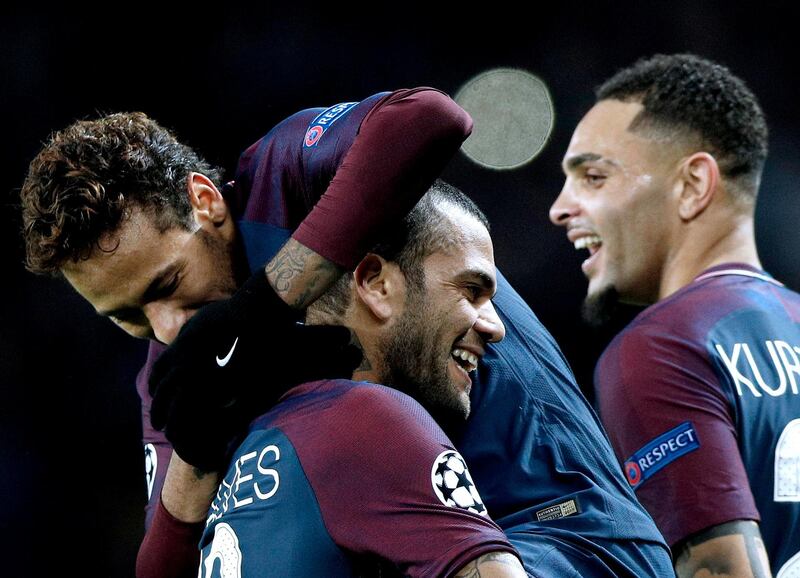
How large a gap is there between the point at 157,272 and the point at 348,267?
0.46 meters

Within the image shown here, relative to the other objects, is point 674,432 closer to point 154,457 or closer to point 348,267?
point 348,267

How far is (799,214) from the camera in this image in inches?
187

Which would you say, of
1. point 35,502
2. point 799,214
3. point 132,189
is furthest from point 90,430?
point 799,214

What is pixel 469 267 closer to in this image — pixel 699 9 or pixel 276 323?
pixel 276 323

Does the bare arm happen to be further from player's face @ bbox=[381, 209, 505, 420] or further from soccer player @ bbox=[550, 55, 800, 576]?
soccer player @ bbox=[550, 55, 800, 576]

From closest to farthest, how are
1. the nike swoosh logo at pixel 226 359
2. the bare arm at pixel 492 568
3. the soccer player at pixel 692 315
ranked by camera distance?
the bare arm at pixel 492 568 < the nike swoosh logo at pixel 226 359 < the soccer player at pixel 692 315

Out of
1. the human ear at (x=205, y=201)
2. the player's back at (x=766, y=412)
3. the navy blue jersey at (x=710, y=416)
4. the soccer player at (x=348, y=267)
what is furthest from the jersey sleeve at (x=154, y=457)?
the player's back at (x=766, y=412)

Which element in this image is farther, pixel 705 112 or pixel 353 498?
pixel 705 112

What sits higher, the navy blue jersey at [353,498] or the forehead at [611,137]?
the forehead at [611,137]

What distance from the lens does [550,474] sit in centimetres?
158

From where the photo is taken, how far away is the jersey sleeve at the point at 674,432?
Answer: 1.94m

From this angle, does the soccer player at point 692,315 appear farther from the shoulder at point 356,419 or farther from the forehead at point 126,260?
the forehead at point 126,260

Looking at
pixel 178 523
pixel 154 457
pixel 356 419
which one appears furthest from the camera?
pixel 154 457

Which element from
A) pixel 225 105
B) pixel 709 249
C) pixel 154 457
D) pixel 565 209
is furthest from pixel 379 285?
pixel 225 105
